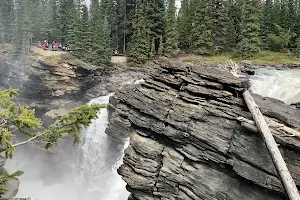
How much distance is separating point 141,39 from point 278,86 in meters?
25.7

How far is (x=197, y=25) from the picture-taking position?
5156 centimetres

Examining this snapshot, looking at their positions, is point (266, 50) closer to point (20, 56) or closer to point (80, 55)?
point (80, 55)

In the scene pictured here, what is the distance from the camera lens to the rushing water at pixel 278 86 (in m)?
26.5

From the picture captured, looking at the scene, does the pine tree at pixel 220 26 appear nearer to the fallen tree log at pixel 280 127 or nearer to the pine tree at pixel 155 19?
the pine tree at pixel 155 19

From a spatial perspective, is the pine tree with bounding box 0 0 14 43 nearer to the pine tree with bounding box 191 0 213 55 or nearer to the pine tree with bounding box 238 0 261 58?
the pine tree with bounding box 191 0 213 55

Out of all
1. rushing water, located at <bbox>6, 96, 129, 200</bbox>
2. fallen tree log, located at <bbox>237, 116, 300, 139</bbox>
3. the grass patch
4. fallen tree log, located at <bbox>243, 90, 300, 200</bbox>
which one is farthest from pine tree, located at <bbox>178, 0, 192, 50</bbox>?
fallen tree log, located at <bbox>243, 90, 300, 200</bbox>

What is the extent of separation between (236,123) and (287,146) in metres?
2.08

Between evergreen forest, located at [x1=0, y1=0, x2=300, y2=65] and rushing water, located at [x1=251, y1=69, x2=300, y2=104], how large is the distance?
14.3m

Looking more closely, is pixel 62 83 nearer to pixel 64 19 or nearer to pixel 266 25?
pixel 64 19

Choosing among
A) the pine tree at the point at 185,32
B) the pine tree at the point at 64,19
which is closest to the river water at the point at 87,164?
the pine tree at the point at 185,32

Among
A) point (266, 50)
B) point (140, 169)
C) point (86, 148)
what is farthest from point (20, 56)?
point (140, 169)

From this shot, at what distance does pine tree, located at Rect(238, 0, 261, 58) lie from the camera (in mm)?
45969

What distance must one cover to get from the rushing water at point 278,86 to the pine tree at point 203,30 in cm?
1761

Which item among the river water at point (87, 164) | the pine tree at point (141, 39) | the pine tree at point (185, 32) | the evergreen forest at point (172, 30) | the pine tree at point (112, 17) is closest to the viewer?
the river water at point (87, 164)
